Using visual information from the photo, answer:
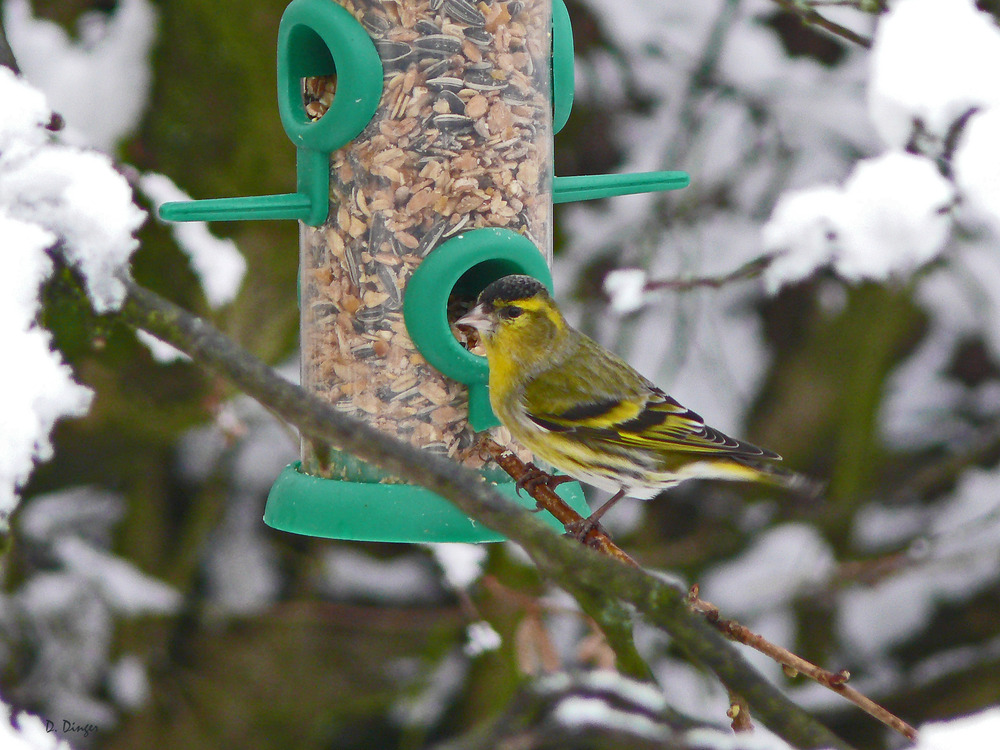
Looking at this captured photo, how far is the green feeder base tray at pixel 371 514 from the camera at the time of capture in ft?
9.14

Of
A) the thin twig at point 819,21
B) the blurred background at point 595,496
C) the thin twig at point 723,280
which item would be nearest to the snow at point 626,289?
the thin twig at point 723,280

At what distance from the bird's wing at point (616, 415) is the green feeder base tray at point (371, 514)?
271 mm

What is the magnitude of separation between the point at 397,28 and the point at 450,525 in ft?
4.30

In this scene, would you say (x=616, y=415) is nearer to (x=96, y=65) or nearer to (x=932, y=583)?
(x=96, y=65)

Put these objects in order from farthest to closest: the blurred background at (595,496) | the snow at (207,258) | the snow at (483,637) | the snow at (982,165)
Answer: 1. the blurred background at (595,496)
2. the snow at (483,637)
3. the snow at (207,258)
4. the snow at (982,165)

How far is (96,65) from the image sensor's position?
4.06 m

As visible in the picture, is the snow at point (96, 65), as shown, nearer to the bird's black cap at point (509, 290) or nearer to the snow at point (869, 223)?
Answer: the bird's black cap at point (509, 290)

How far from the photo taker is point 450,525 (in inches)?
110

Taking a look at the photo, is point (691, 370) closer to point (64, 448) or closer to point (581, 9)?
point (581, 9)

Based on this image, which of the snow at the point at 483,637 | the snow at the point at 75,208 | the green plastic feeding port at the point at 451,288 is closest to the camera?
the snow at the point at 75,208

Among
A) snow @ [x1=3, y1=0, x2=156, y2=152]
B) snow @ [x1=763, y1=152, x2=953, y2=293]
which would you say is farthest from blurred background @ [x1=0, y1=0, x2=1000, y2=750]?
snow @ [x1=763, y1=152, x2=953, y2=293]

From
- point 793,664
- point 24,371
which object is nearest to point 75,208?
point 24,371

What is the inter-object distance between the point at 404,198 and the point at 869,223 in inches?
51.2

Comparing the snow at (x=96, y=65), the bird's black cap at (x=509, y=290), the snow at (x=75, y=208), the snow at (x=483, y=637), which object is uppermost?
the snow at (x=96, y=65)
